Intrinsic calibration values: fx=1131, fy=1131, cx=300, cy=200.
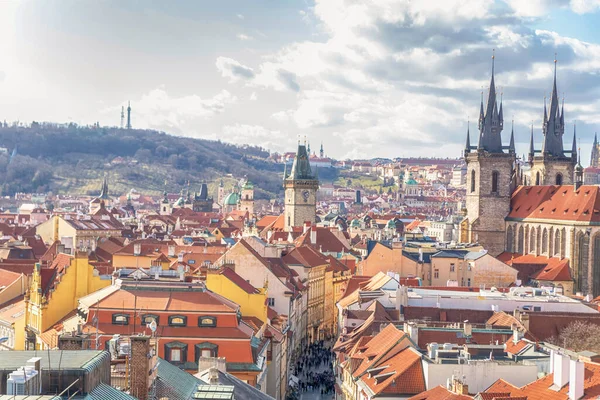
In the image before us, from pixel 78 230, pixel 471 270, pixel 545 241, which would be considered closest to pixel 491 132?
pixel 545 241

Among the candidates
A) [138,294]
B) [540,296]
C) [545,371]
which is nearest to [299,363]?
[540,296]

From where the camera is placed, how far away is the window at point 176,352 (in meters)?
49.1

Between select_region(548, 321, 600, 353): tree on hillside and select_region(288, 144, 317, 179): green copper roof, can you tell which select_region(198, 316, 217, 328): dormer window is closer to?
select_region(548, 321, 600, 353): tree on hillside

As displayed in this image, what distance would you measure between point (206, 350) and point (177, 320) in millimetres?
2126

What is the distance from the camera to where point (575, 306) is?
7200 cm

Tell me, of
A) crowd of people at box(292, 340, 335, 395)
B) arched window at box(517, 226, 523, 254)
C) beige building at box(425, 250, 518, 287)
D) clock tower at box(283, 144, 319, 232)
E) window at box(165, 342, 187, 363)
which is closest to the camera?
window at box(165, 342, 187, 363)

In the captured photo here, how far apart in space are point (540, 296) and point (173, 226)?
125768 millimetres

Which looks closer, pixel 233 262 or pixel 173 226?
pixel 233 262

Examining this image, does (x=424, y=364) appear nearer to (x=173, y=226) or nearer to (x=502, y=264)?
(x=502, y=264)

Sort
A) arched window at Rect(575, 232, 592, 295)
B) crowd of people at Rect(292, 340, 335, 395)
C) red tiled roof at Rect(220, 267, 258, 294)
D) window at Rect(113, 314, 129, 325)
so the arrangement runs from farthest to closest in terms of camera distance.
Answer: arched window at Rect(575, 232, 592, 295) → crowd of people at Rect(292, 340, 335, 395) → red tiled roof at Rect(220, 267, 258, 294) → window at Rect(113, 314, 129, 325)

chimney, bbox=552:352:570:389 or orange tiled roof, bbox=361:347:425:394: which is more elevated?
chimney, bbox=552:352:570:389

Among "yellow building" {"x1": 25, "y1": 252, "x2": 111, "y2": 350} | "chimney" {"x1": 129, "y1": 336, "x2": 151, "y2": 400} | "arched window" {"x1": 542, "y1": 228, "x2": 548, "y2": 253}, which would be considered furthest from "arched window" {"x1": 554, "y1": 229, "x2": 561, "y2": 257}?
"chimney" {"x1": 129, "y1": 336, "x2": 151, "y2": 400}

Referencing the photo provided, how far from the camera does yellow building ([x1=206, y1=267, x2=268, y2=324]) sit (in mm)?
59750

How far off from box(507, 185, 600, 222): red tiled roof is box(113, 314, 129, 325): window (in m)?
77.4
